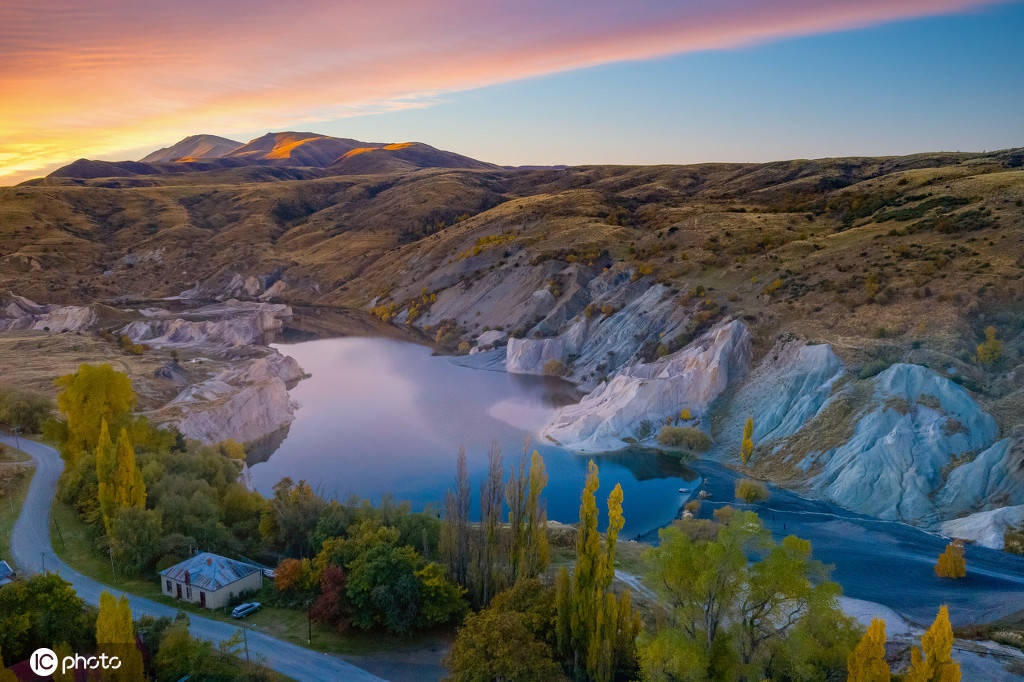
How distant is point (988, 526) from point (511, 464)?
78.4 feet

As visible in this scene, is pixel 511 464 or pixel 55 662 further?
pixel 511 464

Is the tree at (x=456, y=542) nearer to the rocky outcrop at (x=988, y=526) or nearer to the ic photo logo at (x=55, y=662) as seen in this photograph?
the ic photo logo at (x=55, y=662)

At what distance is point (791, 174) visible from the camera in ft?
418

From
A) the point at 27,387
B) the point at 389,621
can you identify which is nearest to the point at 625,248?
the point at 27,387

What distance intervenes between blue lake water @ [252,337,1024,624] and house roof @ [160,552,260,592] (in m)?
12.4

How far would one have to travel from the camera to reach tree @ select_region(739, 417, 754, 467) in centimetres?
Result: 4641

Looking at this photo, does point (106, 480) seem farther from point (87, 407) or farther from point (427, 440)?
point (427, 440)

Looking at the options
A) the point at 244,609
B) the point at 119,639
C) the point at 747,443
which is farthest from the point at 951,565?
the point at 119,639

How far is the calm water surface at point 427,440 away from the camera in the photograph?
43594 millimetres

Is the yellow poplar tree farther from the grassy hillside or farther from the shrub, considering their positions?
the shrub

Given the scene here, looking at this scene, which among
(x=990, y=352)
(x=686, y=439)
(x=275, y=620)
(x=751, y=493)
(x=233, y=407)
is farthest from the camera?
(x=233, y=407)

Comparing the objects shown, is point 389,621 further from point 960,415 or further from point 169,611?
point 960,415

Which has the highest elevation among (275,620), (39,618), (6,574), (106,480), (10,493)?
(106,480)

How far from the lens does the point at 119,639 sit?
19.2m
